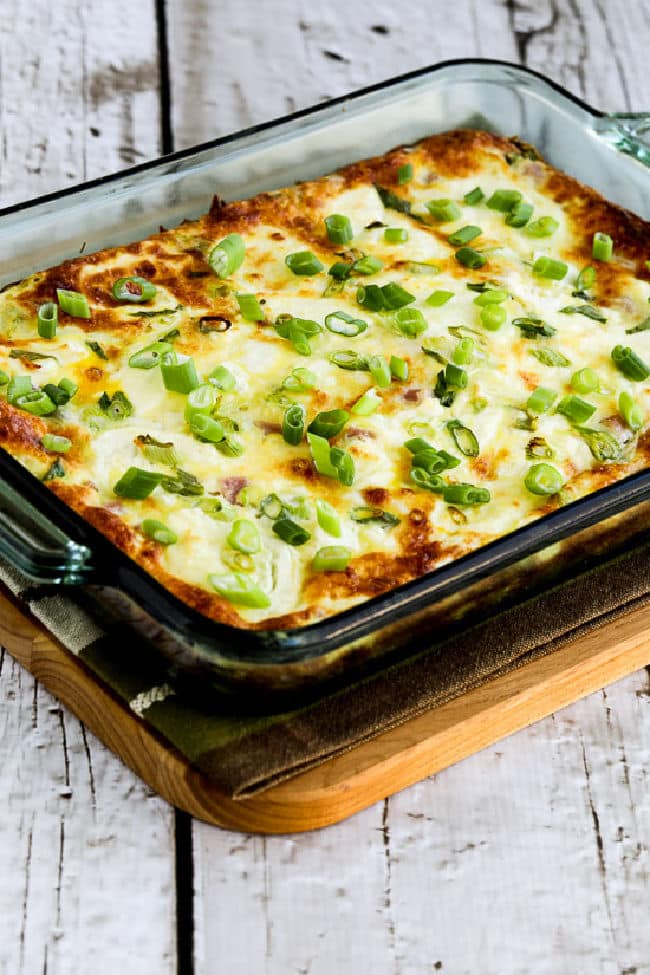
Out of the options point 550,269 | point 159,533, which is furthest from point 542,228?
point 159,533

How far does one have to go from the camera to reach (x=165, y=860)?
111 inches

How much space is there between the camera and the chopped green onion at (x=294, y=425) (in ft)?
10.7

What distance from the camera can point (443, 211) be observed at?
396 centimetres

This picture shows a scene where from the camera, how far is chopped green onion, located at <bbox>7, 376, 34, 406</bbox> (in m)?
3.25

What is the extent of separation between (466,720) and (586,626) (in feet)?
1.10

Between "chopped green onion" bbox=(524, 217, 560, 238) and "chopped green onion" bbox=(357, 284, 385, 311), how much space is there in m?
0.51

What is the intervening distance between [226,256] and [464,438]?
2.42 feet

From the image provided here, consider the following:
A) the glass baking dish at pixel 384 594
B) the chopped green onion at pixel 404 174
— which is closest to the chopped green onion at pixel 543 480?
the glass baking dish at pixel 384 594

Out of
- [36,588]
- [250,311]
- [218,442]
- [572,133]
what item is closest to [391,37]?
[572,133]

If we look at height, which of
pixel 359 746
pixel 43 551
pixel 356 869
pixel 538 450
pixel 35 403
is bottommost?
pixel 356 869

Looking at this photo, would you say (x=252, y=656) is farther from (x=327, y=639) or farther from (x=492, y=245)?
(x=492, y=245)

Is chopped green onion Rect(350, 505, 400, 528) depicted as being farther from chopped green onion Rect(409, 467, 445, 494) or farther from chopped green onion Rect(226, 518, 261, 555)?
chopped green onion Rect(226, 518, 261, 555)

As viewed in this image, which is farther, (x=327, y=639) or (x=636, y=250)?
(x=636, y=250)

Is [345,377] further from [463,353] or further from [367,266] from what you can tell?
[367,266]
